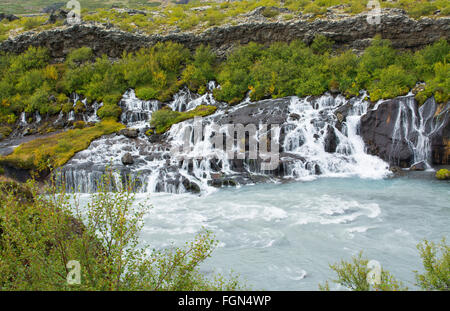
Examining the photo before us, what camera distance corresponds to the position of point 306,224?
635 inches

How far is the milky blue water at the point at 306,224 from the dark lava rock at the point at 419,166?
4.38 feet

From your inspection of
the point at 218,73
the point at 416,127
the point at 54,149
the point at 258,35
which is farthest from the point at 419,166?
the point at 54,149

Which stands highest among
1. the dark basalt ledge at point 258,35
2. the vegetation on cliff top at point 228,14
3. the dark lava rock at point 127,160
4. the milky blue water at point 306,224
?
the vegetation on cliff top at point 228,14

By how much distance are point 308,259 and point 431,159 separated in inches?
642

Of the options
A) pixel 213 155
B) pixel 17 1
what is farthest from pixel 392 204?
pixel 17 1

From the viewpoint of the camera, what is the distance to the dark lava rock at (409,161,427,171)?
22781 millimetres

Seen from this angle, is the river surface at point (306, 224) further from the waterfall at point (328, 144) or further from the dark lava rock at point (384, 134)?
the dark lava rock at point (384, 134)

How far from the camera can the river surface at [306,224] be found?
12.5 m

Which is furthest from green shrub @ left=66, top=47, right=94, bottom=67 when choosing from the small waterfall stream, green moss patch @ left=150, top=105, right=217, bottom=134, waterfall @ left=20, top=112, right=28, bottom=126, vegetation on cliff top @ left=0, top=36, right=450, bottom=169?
the small waterfall stream

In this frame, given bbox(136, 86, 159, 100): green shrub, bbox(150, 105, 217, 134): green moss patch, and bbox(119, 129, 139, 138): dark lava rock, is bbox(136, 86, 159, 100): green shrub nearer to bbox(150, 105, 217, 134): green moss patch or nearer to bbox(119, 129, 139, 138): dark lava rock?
bbox(150, 105, 217, 134): green moss patch

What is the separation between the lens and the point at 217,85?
124 ft

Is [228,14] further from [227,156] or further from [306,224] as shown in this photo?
[306,224]

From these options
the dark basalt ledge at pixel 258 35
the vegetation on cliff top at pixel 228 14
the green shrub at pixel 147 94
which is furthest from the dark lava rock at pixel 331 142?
the green shrub at pixel 147 94
